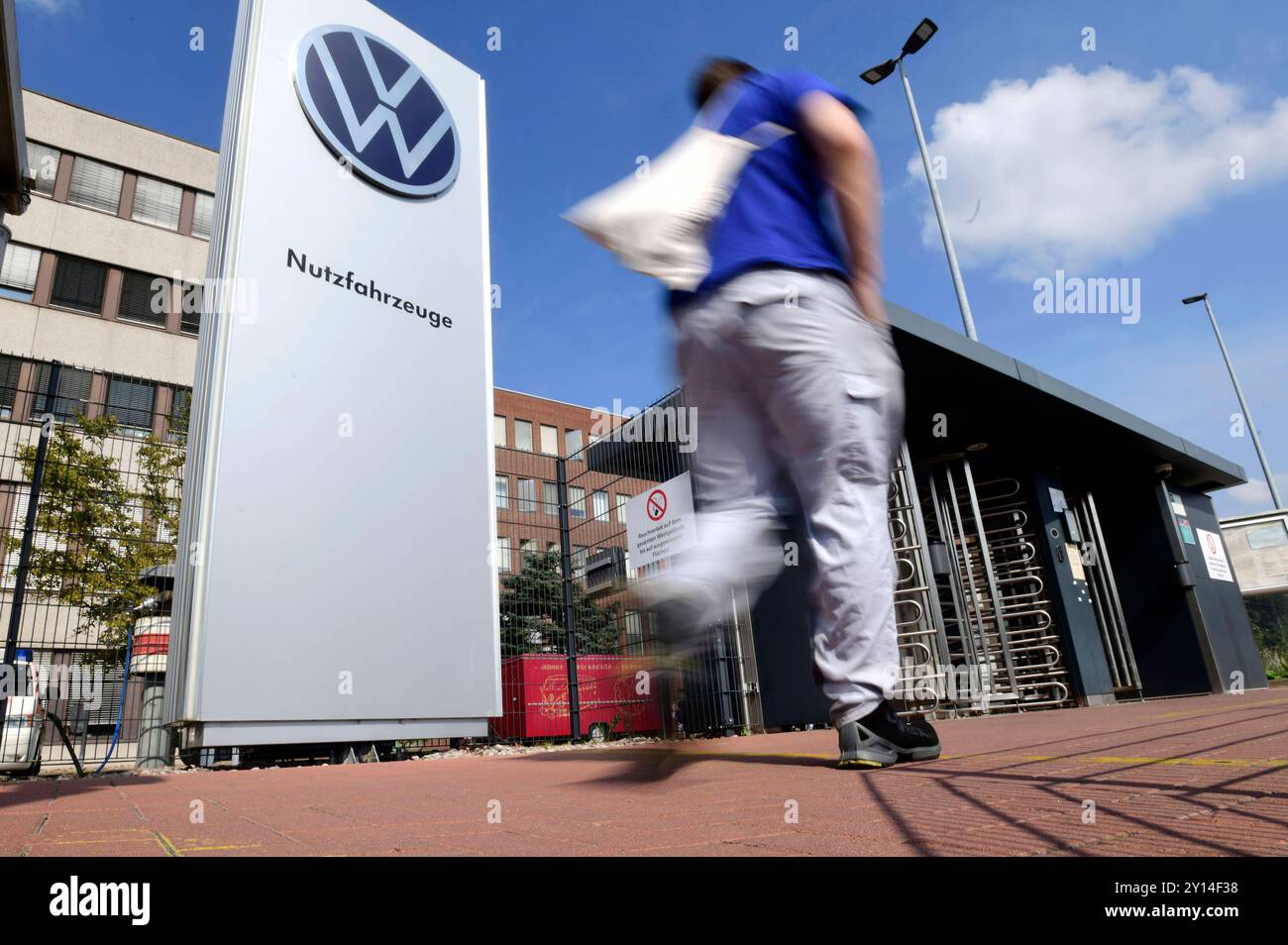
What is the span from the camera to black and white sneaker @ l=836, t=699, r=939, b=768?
233cm

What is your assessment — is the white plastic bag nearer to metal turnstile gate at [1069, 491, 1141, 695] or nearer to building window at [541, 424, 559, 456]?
metal turnstile gate at [1069, 491, 1141, 695]

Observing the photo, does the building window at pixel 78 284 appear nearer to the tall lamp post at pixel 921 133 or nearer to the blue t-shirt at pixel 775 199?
the tall lamp post at pixel 921 133

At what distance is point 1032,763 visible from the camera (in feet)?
7.51

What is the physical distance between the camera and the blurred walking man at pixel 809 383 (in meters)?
2.10

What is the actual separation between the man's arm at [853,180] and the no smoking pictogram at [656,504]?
20.0 ft

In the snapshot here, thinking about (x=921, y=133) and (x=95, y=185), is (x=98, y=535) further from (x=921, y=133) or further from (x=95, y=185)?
(x=95, y=185)

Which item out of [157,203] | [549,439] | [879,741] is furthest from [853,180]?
[549,439]

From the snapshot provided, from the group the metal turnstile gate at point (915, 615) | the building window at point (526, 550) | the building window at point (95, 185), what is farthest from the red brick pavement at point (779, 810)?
the building window at point (95, 185)

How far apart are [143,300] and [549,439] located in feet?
77.7

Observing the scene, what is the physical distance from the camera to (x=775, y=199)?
229cm

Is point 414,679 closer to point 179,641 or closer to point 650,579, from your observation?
point 179,641

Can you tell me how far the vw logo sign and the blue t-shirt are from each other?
6.19 metres

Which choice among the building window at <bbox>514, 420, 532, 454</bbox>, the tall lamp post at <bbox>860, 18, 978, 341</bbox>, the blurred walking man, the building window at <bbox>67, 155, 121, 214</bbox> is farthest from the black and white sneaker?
the building window at <bbox>514, 420, 532, 454</bbox>
